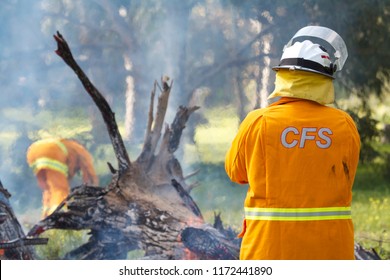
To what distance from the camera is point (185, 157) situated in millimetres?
5684

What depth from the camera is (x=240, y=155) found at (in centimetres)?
348

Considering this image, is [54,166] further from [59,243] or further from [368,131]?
[368,131]

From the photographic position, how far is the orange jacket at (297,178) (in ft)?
11.1

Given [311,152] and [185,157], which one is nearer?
[311,152]

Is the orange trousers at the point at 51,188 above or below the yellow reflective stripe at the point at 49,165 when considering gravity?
below

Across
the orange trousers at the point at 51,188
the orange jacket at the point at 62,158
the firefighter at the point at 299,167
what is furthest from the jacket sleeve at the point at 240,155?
the orange trousers at the point at 51,188

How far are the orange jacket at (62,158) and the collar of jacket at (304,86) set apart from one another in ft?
8.36

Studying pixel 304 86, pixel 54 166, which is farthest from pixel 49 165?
pixel 304 86

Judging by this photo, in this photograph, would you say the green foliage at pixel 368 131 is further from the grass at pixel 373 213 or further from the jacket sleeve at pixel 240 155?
the jacket sleeve at pixel 240 155

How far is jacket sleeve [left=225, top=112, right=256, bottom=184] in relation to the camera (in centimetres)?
344

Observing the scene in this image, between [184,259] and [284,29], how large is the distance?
1846 mm

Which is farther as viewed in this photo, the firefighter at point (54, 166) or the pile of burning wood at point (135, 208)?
the firefighter at point (54, 166)
